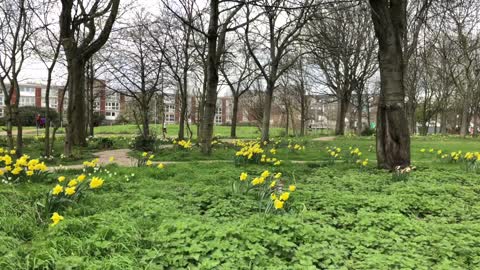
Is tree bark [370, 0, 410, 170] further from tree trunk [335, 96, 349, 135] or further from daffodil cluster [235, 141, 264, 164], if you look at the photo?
tree trunk [335, 96, 349, 135]

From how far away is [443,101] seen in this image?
135 feet

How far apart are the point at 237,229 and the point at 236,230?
5 centimetres

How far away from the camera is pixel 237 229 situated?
139 inches

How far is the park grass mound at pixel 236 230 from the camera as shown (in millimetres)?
3035

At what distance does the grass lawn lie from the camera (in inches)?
120

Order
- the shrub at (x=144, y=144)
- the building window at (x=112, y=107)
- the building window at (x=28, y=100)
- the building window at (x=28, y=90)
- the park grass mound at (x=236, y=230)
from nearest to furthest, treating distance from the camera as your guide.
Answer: the park grass mound at (x=236, y=230), the shrub at (x=144, y=144), the building window at (x=112, y=107), the building window at (x=28, y=100), the building window at (x=28, y=90)

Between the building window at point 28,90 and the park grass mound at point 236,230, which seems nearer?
the park grass mound at point 236,230

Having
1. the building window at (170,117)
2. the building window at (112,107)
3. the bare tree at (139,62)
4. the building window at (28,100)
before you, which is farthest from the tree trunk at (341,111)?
the building window at (28,100)

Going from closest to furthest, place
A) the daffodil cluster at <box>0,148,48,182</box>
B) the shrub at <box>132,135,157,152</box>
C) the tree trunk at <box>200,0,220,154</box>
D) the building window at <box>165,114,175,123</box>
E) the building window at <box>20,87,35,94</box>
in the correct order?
the daffodil cluster at <box>0,148,48,182</box> → the tree trunk at <box>200,0,220,154</box> → the shrub at <box>132,135,157,152</box> → the building window at <box>165,114,175,123</box> → the building window at <box>20,87,35,94</box>

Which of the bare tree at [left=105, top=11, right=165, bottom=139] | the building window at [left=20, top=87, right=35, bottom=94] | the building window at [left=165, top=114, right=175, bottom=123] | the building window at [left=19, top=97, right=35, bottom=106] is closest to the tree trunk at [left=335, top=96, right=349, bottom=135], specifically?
the bare tree at [left=105, top=11, right=165, bottom=139]

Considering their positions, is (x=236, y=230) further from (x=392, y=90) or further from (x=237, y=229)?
(x=392, y=90)

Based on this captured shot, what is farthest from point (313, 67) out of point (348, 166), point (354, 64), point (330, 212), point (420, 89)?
point (330, 212)

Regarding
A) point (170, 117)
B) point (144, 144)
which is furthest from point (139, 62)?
point (170, 117)

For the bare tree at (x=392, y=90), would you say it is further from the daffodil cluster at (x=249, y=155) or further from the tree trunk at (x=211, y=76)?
the tree trunk at (x=211, y=76)
